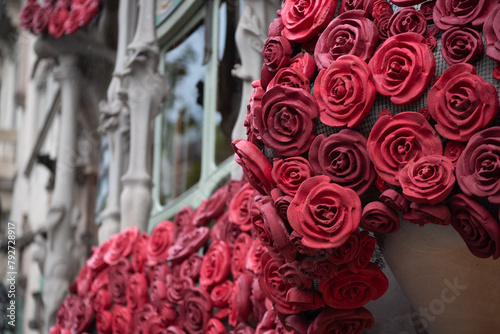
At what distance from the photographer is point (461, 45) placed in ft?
4.86

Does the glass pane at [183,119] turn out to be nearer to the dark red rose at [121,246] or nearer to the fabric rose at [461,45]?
the dark red rose at [121,246]

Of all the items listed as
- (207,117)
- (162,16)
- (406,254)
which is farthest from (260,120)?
(162,16)

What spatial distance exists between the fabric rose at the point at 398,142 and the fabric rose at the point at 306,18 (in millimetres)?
304

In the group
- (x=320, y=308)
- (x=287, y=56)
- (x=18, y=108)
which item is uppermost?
(x=18, y=108)

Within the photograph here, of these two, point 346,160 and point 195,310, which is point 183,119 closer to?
point 195,310

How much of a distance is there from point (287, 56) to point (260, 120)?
176mm

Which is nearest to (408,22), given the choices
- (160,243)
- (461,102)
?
(461,102)

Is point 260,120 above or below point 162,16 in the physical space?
below

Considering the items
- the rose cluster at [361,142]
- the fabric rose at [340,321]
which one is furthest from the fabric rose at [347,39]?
the fabric rose at [340,321]

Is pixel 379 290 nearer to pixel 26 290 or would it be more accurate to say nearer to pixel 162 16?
pixel 162 16

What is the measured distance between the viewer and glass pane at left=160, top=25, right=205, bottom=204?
5293 millimetres

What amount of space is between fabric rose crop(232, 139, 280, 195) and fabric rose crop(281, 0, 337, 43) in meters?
0.26

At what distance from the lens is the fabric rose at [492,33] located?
1416 mm

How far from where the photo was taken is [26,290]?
8211mm
